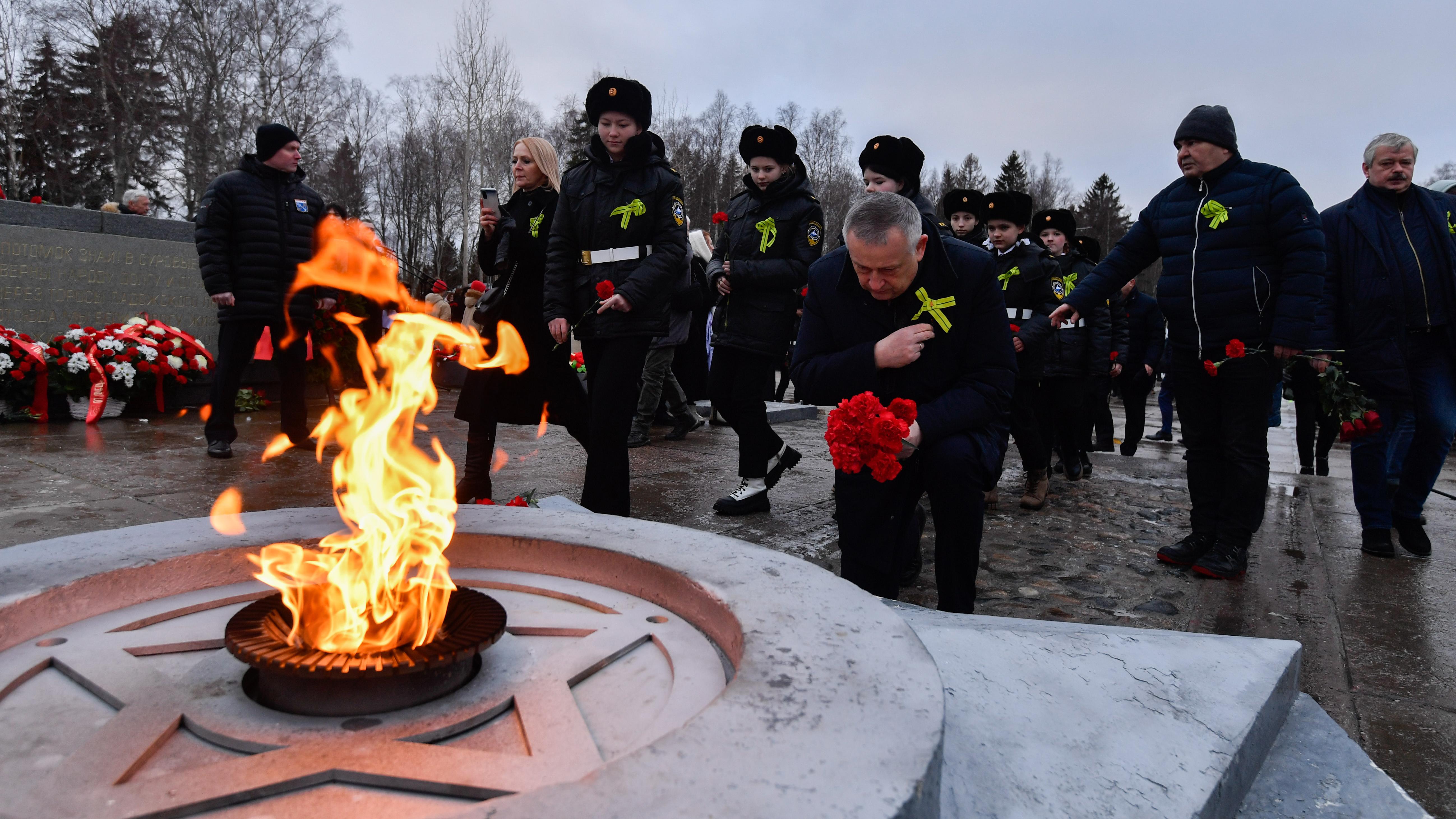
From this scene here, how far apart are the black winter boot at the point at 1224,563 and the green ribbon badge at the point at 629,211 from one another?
10.0 ft

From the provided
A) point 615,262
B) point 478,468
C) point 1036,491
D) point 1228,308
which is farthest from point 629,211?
point 1036,491

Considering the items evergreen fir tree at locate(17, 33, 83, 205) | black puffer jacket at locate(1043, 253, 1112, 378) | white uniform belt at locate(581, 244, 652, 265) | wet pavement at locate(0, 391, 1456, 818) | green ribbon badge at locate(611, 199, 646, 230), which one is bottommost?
wet pavement at locate(0, 391, 1456, 818)

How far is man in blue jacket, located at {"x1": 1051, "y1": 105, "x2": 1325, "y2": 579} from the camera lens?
12.6 feet

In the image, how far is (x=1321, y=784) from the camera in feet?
5.85

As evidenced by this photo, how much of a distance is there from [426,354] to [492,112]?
3602cm

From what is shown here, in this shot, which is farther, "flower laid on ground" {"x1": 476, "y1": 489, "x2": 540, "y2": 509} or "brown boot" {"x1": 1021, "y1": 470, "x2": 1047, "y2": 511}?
"brown boot" {"x1": 1021, "y1": 470, "x2": 1047, "y2": 511}

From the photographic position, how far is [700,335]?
8.04m

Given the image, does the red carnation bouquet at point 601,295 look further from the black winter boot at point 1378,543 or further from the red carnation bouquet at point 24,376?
the red carnation bouquet at point 24,376

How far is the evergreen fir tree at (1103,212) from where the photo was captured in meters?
62.1

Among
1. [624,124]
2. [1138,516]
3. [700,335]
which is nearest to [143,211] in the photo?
[700,335]

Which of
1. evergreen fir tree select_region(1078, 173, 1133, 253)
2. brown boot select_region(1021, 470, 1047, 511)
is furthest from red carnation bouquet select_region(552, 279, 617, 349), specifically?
evergreen fir tree select_region(1078, 173, 1133, 253)

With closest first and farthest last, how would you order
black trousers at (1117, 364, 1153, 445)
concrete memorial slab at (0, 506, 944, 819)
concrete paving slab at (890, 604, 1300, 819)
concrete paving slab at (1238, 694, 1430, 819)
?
concrete memorial slab at (0, 506, 944, 819) → concrete paving slab at (890, 604, 1300, 819) → concrete paving slab at (1238, 694, 1430, 819) → black trousers at (1117, 364, 1153, 445)

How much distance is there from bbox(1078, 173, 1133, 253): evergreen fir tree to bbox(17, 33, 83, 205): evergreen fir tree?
5711 cm

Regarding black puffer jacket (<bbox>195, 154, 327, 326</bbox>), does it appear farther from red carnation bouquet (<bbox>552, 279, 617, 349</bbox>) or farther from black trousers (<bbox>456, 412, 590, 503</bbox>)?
red carnation bouquet (<bbox>552, 279, 617, 349</bbox>)
